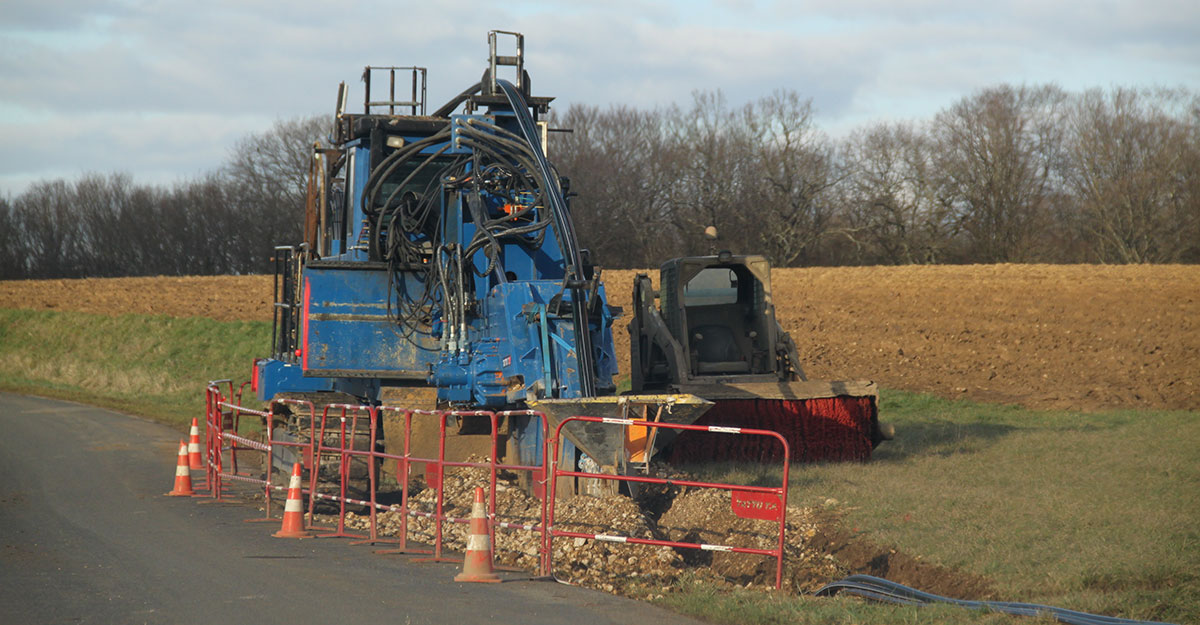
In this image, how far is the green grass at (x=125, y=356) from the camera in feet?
95.2

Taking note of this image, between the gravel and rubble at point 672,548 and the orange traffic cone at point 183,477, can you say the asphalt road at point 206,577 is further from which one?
the gravel and rubble at point 672,548

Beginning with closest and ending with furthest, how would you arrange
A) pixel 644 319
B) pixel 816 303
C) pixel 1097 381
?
pixel 644 319
pixel 1097 381
pixel 816 303

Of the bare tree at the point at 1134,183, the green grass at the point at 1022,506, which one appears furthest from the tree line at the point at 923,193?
the green grass at the point at 1022,506

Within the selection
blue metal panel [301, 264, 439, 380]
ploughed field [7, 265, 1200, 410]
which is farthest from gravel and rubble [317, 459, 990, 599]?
ploughed field [7, 265, 1200, 410]

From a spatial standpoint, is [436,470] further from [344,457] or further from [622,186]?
[622,186]

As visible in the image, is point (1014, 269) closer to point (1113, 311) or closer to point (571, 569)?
point (1113, 311)

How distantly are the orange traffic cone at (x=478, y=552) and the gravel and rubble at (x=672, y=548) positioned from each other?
69 centimetres

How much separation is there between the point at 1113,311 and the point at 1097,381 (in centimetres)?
650

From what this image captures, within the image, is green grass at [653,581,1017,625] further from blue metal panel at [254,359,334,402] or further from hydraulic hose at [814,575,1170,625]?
blue metal panel at [254,359,334,402]

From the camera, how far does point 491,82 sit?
11961 mm

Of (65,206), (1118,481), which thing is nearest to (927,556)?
(1118,481)

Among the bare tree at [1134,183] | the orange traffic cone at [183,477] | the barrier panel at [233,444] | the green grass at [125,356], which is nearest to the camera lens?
the barrier panel at [233,444]

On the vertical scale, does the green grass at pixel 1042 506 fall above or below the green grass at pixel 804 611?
above

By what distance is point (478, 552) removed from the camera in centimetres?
820
